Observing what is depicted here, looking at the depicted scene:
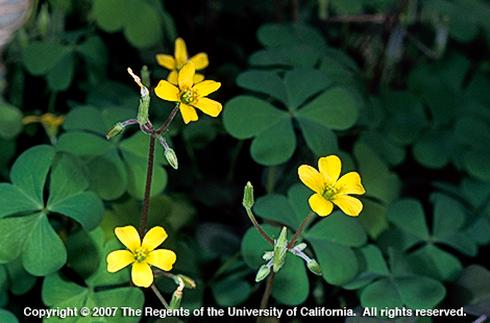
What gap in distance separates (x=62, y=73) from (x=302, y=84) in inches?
19.9

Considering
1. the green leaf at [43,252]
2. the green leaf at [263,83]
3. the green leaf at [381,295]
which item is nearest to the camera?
the green leaf at [43,252]

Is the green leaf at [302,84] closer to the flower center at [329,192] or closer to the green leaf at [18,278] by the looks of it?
the flower center at [329,192]

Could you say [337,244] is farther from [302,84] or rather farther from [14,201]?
[14,201]

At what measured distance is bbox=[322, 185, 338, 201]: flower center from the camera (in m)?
0.89

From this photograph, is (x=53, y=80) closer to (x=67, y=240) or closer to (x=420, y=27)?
(x=67, y=240)

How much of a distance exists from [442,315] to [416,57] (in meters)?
0.94

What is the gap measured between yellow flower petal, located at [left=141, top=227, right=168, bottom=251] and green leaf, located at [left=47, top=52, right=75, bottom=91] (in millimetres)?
586

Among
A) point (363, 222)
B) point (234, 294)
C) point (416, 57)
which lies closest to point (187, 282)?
point (234, 294)

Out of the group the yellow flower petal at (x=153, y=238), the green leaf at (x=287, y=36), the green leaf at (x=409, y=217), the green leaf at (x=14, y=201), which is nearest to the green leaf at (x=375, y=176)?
the green leaf at (x=409, y=217)

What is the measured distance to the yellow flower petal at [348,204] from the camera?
34.2 inches

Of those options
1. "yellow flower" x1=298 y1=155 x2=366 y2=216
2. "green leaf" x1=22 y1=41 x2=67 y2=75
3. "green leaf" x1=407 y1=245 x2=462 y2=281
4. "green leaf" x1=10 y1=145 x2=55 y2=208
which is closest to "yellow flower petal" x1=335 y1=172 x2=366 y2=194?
"yellow flower" x1=298 y1=155 x2=366 y2=216

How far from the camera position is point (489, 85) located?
1.58 m

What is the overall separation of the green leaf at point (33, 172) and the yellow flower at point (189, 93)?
232 mm

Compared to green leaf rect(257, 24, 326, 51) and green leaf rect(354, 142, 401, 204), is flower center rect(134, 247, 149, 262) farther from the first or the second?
green leaf rect(257, 24, 326, 51)
